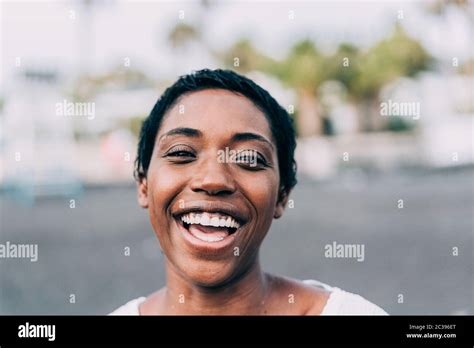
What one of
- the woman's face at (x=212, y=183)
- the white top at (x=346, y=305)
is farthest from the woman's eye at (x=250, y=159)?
the white top at (x=346, y=305)

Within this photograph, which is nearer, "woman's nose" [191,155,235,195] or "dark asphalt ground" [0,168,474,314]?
"woman's nose" [191,155,235,195]

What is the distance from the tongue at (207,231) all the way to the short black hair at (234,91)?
22 cm

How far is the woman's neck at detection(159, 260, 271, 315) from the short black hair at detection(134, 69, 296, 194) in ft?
0.95

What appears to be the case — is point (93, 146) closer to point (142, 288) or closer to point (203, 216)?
point (142, 288)

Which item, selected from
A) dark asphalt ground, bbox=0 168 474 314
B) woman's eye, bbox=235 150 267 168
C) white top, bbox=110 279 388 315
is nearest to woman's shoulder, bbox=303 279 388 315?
white top, bbox=110 279 388 315

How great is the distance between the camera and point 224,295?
188 centimetres

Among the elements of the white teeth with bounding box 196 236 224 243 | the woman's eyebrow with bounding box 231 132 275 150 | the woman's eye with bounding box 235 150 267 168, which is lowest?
the white teeth with bounding box 196 236 224 243

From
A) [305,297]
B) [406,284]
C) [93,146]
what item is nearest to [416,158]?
[406,284]

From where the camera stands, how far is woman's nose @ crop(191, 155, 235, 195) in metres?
1.75

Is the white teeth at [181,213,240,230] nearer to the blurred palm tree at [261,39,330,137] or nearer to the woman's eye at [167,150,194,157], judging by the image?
the woman's eye at [167,150,194,157]

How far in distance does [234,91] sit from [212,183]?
0.89 ft

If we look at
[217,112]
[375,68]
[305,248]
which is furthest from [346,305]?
[305,248]
